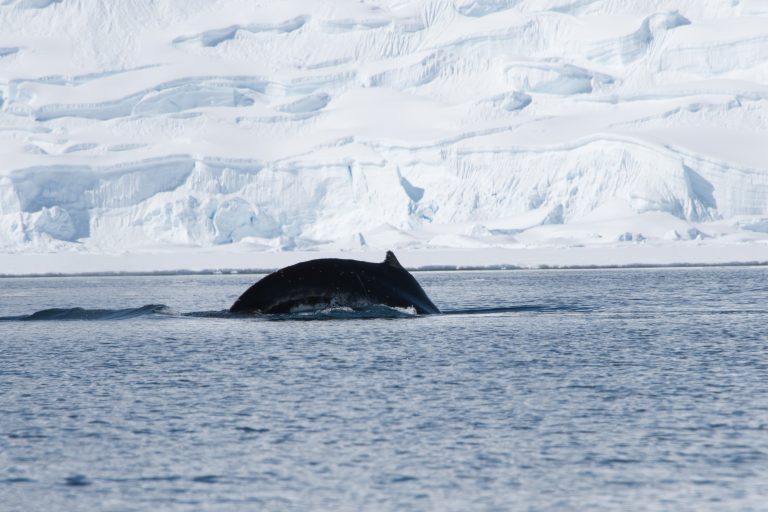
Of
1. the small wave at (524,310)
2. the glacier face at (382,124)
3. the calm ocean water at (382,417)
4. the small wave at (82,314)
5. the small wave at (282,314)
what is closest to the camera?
the calm ocean water at (382,417)

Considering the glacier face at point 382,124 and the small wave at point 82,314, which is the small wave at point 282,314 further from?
the glacier face at point 382,124

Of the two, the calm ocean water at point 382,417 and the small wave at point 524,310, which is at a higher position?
the calm ocean water at point 382,417

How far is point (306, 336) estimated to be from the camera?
23484 millimetres

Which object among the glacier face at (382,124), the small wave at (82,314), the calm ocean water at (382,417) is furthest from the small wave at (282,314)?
the glacier face at (382,124)

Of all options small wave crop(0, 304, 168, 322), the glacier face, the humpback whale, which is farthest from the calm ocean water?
the glacier face

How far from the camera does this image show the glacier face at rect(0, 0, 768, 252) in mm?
98312

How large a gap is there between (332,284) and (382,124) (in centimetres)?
10483

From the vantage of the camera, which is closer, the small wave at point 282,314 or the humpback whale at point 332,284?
the humpback whale at point 332,284

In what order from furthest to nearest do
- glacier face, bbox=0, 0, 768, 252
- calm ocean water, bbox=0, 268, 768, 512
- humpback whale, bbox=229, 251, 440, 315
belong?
1. glacier face, bbox=0, 0, 768, 252
2. humpback whale, bbox=229, 251, 440, 315
3. calm ocean water, bbox=0, 268, 768, 512

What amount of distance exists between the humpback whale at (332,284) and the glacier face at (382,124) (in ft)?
225

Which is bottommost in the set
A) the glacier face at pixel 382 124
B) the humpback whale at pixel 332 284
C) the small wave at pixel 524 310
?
the small wave at pixel 524 310

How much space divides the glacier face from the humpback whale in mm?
68446

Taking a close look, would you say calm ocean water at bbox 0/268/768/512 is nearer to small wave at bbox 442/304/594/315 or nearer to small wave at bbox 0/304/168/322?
small wave at bbox 0/304/168/322

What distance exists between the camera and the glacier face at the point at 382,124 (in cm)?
9831
